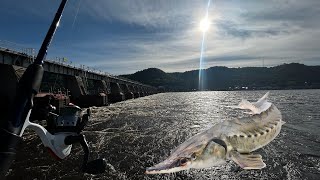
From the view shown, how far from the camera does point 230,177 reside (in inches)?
517

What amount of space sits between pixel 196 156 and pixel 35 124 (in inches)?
194

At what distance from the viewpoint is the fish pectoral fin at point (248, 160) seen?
9.46 ft

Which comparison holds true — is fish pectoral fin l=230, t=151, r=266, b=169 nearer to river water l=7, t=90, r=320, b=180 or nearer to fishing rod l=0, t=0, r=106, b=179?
fishing rod l=0, t=0, r=106, b=179

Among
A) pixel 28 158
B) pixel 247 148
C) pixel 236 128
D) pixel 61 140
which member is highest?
pixel 236 128

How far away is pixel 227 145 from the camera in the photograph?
3.17m

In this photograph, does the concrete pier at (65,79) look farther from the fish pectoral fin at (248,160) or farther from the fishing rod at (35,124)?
the fish pectoral fin at (248,160)

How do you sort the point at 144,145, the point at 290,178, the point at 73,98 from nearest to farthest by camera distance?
the point at 290,178
the point at 144,145
the point at 73,98

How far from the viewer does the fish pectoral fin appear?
2885 mm

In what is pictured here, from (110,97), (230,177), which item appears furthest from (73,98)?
(230,177)

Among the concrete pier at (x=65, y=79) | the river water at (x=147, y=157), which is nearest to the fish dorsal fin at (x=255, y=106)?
the concrete pier at (x=65, y=79)

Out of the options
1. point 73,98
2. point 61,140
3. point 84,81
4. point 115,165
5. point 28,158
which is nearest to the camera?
point 61,140

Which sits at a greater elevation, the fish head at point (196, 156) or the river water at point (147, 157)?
the fish head at point (196, 156)

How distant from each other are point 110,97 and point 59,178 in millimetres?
66775

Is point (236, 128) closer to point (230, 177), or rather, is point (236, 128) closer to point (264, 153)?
point (230, 177)
